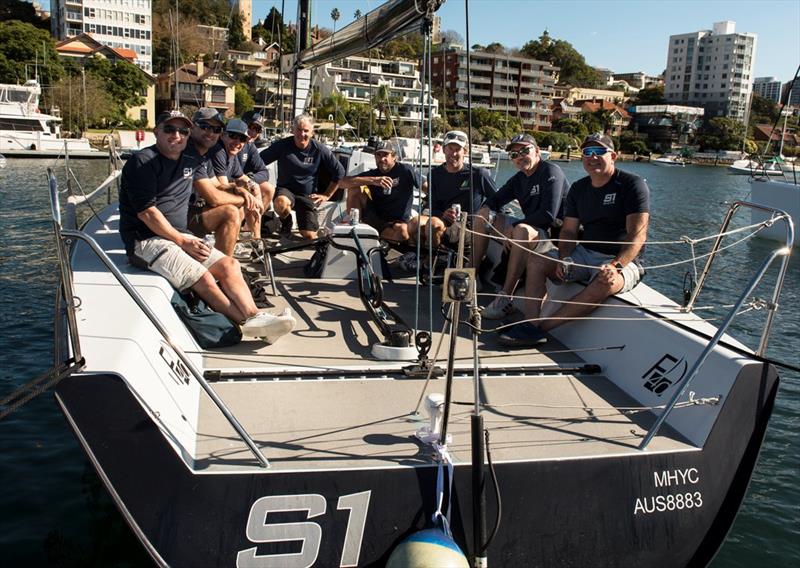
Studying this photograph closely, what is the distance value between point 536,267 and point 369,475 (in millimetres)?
2554

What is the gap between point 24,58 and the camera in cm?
5434

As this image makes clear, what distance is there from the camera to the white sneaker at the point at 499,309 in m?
5.50

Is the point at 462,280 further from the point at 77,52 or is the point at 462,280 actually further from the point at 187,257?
the point at 77,52

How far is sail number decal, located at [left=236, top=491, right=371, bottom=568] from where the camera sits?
2.87 m

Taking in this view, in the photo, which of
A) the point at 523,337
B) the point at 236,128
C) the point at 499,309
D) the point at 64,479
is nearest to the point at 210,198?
the point at 236,128

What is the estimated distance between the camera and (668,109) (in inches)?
4601

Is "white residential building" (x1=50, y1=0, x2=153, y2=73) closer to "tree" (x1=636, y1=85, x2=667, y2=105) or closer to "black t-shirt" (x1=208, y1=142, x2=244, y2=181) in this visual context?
"black t-shirt" (x1=208, y1=142, x2=244, y2=181)

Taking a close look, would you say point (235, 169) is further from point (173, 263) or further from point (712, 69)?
point (712, 69)

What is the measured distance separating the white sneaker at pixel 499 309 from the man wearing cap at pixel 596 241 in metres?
0.39

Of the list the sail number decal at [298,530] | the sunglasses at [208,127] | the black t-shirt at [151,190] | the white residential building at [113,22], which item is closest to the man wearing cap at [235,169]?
the sunglasses at [208,127]

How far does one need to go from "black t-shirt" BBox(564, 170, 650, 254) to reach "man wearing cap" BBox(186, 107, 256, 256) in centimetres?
268

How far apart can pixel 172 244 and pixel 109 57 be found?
2647 inches

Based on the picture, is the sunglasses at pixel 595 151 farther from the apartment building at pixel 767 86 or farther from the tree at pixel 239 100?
the apartment building at pixel 767 86

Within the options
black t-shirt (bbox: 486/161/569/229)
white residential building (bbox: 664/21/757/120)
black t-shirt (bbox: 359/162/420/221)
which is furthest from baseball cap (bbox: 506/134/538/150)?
white residential building (bbox: 664/21/757/120)
